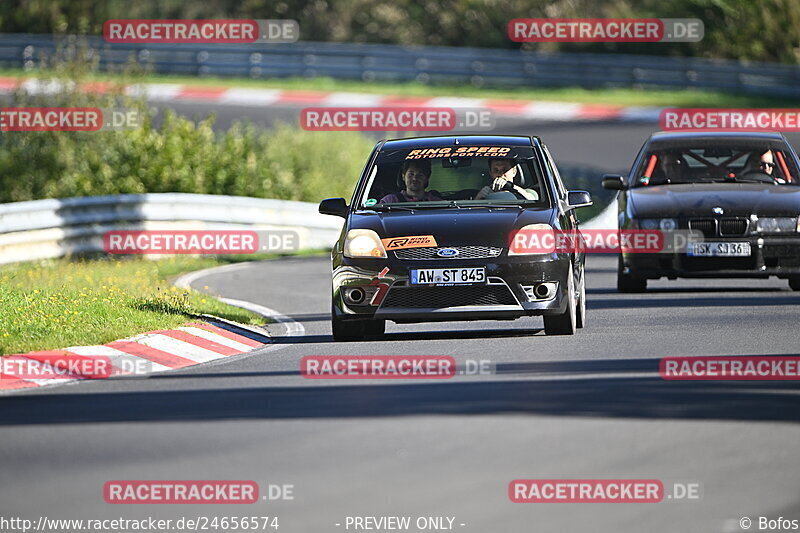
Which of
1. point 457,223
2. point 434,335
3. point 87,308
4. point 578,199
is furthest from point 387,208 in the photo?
point 87,308

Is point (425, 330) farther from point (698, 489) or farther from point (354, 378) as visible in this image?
point (698, 489)

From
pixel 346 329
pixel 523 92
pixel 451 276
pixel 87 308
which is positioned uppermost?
pixel 523 92

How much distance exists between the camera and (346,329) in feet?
41.2

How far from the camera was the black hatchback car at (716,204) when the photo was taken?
1563 cm

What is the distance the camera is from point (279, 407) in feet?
30.0

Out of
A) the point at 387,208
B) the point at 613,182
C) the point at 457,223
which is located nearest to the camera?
the point at 457,223

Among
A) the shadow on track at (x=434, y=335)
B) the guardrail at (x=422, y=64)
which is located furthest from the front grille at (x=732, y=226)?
the guardrail at (x=422, y=64)

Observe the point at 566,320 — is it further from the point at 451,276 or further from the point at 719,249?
the point at 719,249

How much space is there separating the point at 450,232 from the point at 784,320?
10.5 ft

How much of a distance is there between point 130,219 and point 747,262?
9.51 metres

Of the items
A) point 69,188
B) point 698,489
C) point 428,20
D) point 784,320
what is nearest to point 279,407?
point 698,489

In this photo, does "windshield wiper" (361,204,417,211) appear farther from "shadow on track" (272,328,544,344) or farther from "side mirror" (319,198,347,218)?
"shadow on track" (272,328,544,344)

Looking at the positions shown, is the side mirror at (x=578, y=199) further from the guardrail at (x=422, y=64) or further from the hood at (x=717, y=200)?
the guardrail at (x=422, y=64)

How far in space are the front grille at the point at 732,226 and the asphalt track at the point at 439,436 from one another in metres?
3.36
